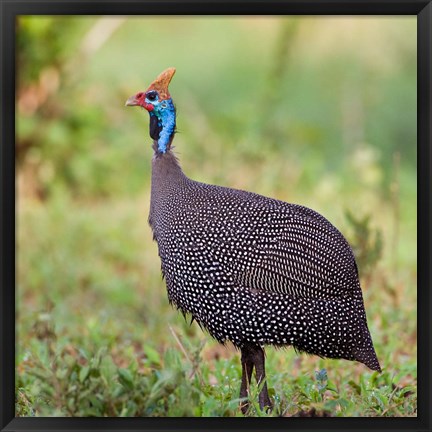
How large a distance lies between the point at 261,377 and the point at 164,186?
0.96 metres

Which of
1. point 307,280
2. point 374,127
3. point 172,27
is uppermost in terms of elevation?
point 172,27

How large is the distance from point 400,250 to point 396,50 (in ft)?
12.1

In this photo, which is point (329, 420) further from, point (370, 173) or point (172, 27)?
point (172, 27)

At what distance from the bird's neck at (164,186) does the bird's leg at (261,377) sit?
0.71m

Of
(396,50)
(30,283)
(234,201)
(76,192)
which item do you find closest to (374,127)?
(396,50)

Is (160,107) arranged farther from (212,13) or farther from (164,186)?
(212,13)

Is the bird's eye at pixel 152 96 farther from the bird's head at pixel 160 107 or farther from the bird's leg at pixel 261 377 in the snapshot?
the bird's leg at pixel 261 377

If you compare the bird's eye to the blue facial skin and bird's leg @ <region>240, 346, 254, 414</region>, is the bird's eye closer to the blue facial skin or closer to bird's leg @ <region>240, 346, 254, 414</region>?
the blue facial skin

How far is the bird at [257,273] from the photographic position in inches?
163

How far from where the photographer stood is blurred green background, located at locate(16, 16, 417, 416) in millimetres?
4449

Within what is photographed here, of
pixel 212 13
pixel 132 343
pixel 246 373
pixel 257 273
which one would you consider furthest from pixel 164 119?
pixel 132 343

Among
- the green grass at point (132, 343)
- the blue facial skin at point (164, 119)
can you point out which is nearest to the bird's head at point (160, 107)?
the blue facial skin at point (164, 119)

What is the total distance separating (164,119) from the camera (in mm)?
4469

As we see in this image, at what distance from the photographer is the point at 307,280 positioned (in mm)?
4195
